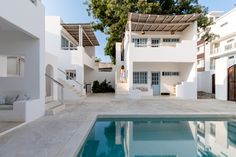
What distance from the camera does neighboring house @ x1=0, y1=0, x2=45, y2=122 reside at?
28.4 ft

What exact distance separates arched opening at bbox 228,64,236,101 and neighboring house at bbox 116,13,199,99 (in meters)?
2.62

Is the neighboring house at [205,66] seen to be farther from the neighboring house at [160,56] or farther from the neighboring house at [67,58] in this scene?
the neighboring house at [67,58]

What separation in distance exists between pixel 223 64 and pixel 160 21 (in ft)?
21.3

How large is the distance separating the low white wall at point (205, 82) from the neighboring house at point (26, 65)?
2157 cm

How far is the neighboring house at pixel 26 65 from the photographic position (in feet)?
28.4

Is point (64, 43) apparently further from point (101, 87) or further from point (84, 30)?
point (101, 87)

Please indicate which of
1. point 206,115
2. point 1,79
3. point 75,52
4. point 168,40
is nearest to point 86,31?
point 75,52

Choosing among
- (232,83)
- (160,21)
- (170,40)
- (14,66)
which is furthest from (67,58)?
(232,83)

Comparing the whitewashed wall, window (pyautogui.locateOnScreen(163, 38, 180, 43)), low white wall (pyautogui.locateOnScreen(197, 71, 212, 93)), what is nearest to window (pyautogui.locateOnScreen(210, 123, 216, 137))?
the whitewashed wall

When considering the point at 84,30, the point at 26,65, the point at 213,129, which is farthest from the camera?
the point at 84,30

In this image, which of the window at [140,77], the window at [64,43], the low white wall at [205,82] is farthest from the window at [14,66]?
the low white wall at [205,82]

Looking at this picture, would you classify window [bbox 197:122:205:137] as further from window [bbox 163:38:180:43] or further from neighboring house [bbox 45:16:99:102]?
window [bbox 163:38:180:43]

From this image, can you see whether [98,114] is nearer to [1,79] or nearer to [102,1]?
[1,79]

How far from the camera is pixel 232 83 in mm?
16781
